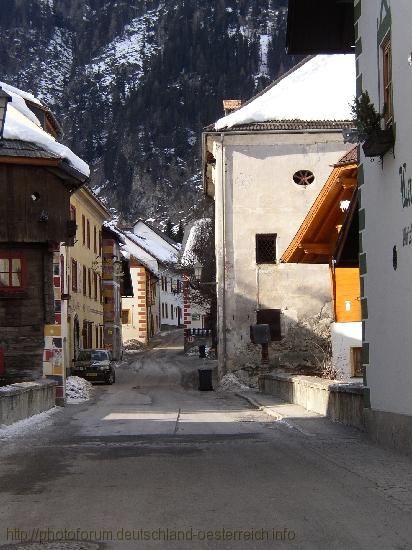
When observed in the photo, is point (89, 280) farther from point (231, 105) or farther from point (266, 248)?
point (266, 248)

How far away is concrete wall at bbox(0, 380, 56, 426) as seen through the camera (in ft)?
64.3

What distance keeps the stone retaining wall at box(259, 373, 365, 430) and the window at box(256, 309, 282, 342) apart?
12053 millimetres

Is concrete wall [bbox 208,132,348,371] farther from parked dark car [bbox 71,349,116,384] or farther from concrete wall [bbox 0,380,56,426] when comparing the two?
concrete wall [bbox 0,380,56,426]

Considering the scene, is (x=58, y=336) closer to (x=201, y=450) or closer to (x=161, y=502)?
(x=201, y=450)

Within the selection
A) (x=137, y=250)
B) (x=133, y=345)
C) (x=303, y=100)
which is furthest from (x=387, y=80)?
(x=137, y=250)

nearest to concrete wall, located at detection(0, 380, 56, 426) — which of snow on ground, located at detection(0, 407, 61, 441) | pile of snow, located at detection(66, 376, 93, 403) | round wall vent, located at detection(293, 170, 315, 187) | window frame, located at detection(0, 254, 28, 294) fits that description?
snow on ground, located at detection(0, 407, 61, 441)

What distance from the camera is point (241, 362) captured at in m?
42.3

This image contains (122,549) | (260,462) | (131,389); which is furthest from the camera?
(131,389)

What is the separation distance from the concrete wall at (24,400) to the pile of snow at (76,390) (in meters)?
5.05

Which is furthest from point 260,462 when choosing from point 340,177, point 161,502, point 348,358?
point 348,358

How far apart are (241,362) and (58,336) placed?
1157 centimetres

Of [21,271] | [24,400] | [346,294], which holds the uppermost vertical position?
[21,271]

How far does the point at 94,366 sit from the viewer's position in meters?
44.9

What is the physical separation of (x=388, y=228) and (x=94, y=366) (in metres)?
32.0
